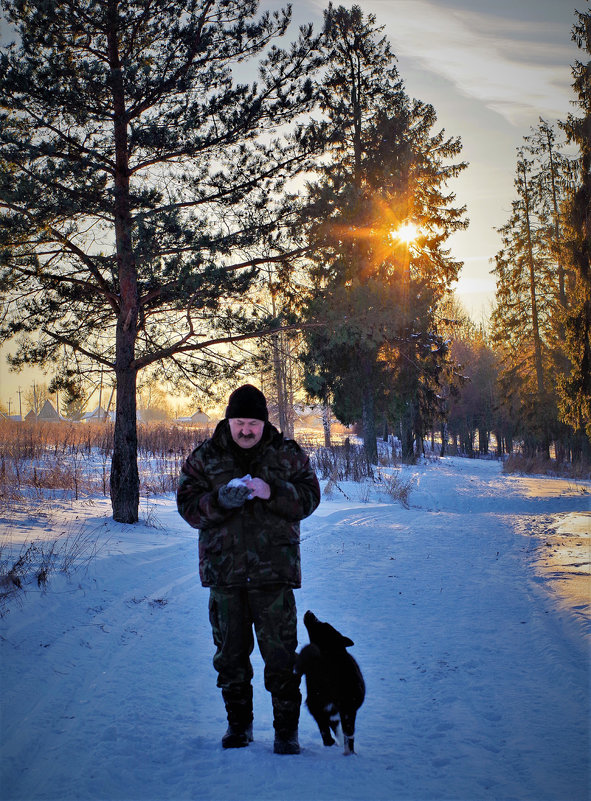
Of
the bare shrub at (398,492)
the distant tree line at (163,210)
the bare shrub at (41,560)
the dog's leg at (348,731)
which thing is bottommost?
the bare shrub at (398,492)

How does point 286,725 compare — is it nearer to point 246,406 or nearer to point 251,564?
point 251,564

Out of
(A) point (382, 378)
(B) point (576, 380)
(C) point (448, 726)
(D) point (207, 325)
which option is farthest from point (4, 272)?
(A) point (382, 378)

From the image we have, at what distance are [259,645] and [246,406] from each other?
1.43 metres

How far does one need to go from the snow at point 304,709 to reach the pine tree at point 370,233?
4.67 meters

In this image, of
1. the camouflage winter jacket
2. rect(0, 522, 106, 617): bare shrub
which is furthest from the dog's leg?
rect(0, 522, 106, 617): bare shrub

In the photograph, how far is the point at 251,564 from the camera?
3.27 m

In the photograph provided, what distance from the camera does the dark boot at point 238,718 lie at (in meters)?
3.27

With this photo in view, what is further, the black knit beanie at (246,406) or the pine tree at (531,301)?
the pine tree at (531,301)

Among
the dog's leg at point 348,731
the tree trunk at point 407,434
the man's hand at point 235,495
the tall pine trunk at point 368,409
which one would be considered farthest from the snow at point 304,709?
the tree trunk at point 407,434

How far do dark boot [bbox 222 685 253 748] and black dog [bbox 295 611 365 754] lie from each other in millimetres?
372

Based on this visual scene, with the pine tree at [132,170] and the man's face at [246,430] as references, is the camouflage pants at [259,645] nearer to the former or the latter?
the man's face at [246,430]

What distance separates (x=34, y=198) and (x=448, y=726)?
8.75 meters

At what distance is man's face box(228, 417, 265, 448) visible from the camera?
11.1ft

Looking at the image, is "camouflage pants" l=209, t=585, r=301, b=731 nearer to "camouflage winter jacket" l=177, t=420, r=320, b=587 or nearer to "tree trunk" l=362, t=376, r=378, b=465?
"camouflage winter jacket" l=177, t=420, r=320, b=587
